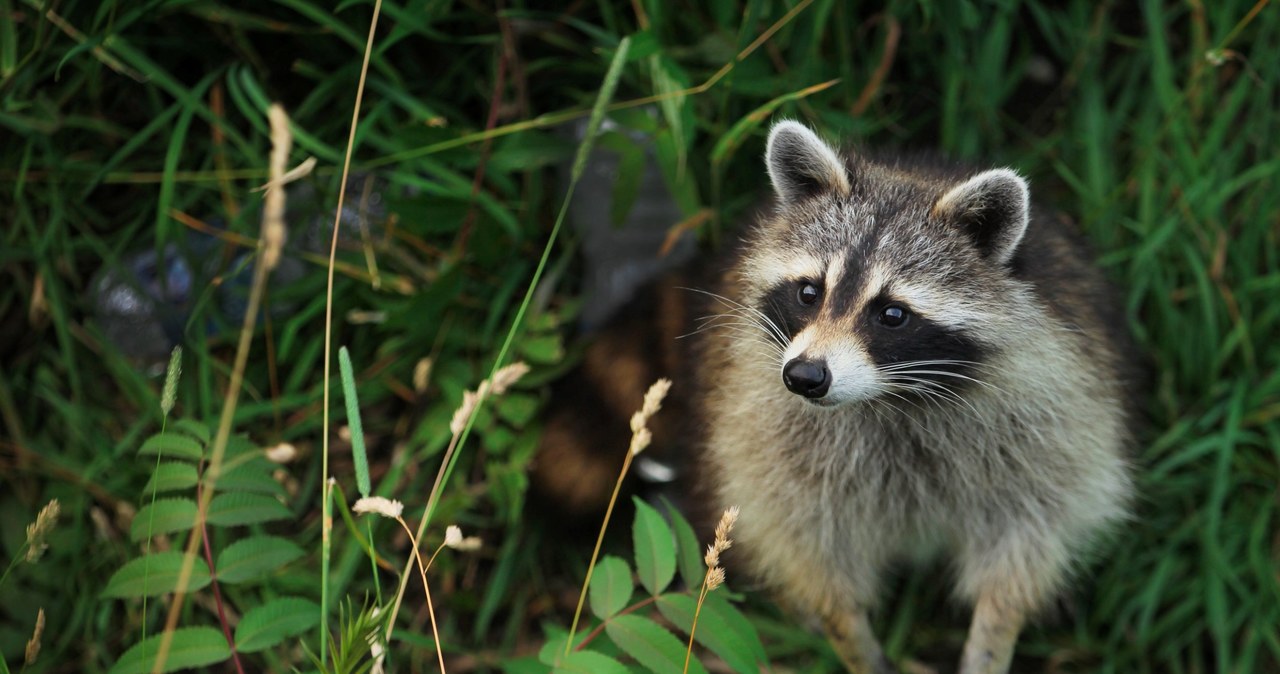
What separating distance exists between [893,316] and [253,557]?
1339 millimetres

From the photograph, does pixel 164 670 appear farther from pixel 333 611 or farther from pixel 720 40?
pixel 720 40

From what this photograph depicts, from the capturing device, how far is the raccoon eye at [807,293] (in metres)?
2.24

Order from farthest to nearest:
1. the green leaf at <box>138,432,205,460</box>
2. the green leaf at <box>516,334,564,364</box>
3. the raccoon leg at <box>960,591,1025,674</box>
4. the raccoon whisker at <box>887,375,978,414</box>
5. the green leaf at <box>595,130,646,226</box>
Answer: the green leaf at <box>516,334,564,364</box> < the green leaf at <box>595,130,646,226</box> < the raccoon leg at <box>960,591,1025,674</box> < the raccoon whisker at <box>887,375,978,414</box> < the green leaf at <box>138,432,205,460</box>

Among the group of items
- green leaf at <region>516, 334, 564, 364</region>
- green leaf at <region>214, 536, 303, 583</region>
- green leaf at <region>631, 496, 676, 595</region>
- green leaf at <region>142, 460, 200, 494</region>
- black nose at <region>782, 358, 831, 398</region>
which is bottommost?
green leaf at <region>516, 334, 564, 364</region>

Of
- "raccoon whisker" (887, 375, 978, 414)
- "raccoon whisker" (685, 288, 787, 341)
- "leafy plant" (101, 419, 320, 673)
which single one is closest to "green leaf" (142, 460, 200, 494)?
"leafy plant" (101, 419, 320, 673)

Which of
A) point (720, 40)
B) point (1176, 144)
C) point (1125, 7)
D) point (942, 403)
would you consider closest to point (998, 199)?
point (942, 403)

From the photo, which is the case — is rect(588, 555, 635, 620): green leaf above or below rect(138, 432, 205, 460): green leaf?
below

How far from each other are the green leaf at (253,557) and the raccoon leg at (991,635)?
1580mm

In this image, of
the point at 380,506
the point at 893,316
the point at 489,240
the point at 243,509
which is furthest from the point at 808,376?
the point at 489,240

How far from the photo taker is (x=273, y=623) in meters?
2.13

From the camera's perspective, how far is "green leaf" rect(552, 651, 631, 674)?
6.38 feet

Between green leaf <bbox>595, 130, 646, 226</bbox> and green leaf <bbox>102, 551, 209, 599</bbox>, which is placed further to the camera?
green leaf <bbox>595, 130, 646, 226</bbox>

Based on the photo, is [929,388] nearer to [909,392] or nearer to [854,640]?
[909,392]

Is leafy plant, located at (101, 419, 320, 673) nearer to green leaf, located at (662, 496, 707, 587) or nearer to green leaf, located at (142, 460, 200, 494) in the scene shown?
green leaf, located at (142, 460, 200, 494)
